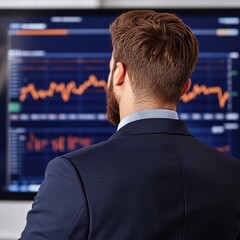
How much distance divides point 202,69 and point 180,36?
0.87 m

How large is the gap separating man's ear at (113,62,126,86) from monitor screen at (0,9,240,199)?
0.86 metres

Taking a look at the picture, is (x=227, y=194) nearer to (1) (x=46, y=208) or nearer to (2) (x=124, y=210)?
(2) (x=124, y=210)

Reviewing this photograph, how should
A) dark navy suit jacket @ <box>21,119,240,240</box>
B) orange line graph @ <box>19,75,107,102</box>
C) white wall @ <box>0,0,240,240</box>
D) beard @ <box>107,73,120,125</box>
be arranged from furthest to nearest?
1. white wall @ <box>0,0,240,240</box>
2. orange line graph @ <box>19,75,107,102</box>
3. beard @ <box>107,73,120,125</box>
4. dark navy suit jacket @ <box>21,119,240,240</box>

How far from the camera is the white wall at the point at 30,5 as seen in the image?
6.81 feet

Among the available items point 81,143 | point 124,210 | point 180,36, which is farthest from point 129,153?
point 81,143

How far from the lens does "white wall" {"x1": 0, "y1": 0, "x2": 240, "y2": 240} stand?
2.07 metres

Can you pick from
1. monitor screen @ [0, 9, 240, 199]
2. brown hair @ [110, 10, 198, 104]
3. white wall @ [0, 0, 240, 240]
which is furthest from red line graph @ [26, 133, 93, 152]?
brown hair @ [110, 10, 198, 104]

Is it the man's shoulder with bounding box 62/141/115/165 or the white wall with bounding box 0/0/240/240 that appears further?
the white wall with bounding box 0/0/240/240

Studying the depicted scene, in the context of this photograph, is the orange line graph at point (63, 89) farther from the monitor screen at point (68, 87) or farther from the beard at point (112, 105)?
the beard at point (112, 105)

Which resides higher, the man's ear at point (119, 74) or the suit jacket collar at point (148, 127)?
the man's ear at point (119, 74)

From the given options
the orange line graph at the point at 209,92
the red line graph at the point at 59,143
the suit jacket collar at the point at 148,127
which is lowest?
the red line graph at the point at 59,143

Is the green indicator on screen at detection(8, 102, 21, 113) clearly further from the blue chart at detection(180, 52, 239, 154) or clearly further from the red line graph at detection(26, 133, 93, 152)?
→ the blue chart at detection(180, 52, 239, 154)

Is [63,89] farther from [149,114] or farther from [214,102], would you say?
[149,114]

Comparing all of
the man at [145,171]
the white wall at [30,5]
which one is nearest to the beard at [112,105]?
the man at [145,171]
